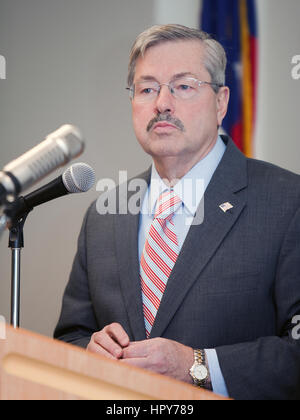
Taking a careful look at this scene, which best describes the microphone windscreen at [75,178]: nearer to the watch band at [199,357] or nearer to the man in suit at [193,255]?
the man in suit at [193,255]

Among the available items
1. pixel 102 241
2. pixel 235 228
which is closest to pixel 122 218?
pixel 102 241

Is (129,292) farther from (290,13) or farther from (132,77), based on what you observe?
(290,13)

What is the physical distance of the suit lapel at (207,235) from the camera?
5.69ft

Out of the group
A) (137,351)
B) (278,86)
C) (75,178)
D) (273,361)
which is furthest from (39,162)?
(278,86)

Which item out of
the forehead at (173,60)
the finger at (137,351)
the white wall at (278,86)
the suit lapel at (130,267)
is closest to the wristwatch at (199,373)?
the finger at (137,351)

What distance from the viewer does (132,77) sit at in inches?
81.4

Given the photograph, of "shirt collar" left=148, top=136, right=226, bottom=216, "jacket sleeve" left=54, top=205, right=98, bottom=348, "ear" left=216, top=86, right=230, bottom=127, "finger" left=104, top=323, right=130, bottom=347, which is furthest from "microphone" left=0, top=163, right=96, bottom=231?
"ear" left=216, top=86, right=230, bottom=127

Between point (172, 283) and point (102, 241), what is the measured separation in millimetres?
384

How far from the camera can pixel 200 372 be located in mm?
1582

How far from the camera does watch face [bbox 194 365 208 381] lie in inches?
62.2

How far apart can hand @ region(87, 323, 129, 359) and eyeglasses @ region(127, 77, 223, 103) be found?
815mm

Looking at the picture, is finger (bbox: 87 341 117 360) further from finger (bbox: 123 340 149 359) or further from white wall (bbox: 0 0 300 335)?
white wall (bbox: 0 0 300 335)

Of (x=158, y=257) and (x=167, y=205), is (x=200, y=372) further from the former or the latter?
(x=167, y=205)

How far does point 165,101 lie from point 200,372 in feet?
2.94
